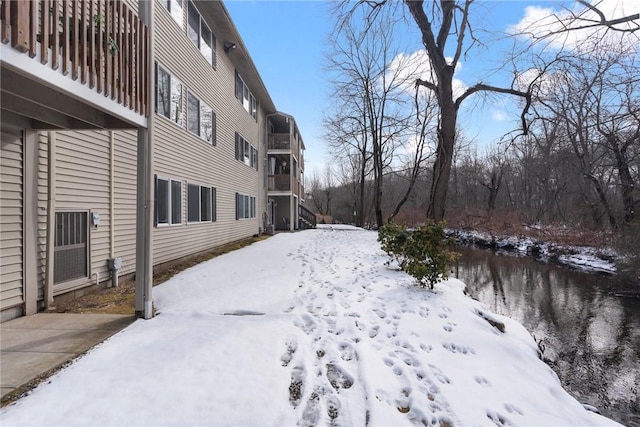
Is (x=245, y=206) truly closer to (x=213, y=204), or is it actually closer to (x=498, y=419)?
(x=213, y=204)

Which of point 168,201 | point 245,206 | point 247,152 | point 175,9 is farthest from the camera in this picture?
point 247,152

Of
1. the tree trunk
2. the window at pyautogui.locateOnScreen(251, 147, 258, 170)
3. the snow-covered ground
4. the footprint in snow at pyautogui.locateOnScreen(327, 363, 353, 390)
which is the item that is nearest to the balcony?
the window at pyautogui.locateOnScreen(251, 147, 258, 170)

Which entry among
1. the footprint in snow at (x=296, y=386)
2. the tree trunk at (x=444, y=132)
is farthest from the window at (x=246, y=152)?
the footprint in snow at (x=296, y=386)

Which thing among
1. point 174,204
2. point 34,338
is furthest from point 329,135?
point 34,338

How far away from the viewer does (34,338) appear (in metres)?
3.73

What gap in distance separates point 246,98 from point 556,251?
680 inches

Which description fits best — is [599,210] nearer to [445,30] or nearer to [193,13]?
[445,30]

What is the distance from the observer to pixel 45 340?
369 cm

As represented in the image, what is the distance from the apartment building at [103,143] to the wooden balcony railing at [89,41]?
12 mm

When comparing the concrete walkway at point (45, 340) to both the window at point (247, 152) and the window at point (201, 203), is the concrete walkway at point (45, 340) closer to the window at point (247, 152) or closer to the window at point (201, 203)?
the window at point (201, 203)

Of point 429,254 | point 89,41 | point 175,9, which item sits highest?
point 175,9

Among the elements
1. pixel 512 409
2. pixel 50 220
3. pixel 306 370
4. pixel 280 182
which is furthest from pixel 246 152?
pixel 512 409

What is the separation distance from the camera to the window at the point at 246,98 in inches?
590

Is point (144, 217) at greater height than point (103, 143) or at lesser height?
lesser
